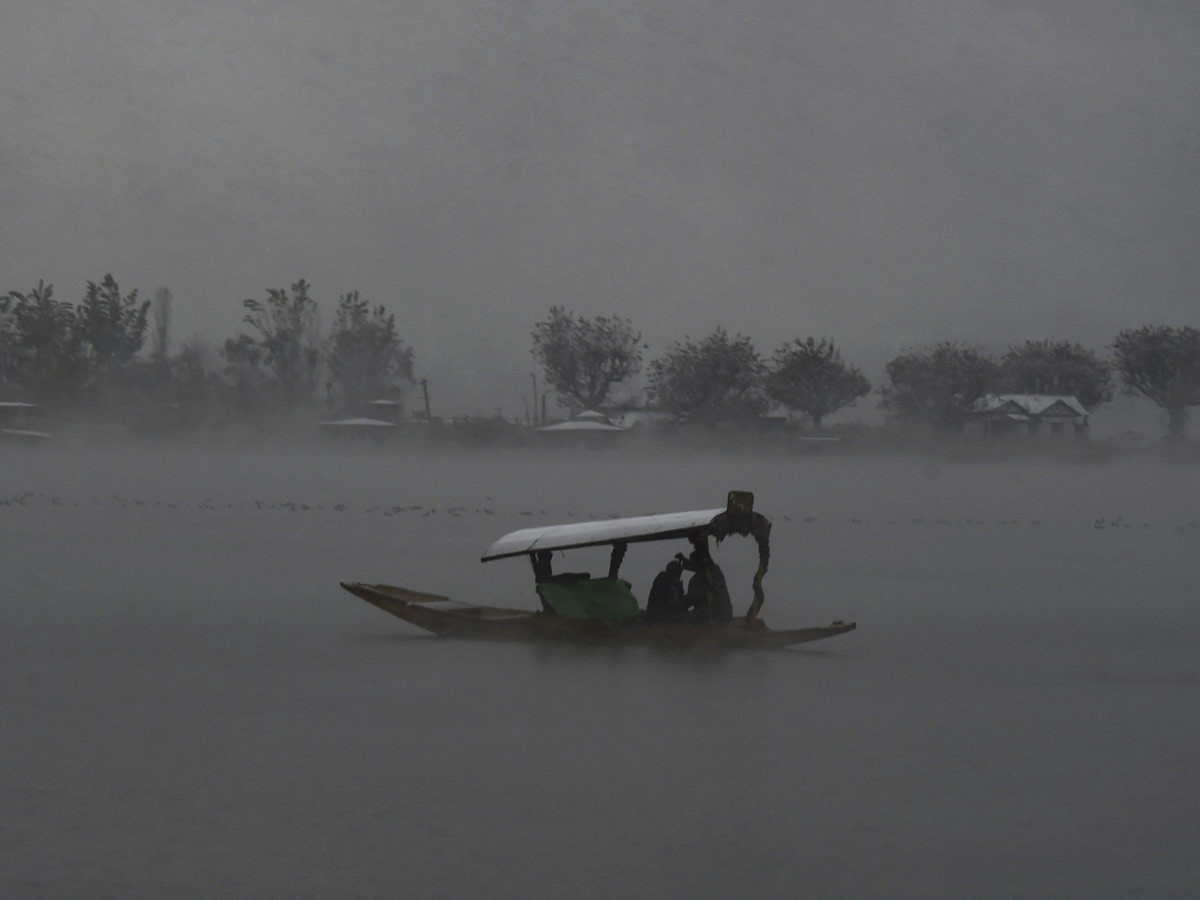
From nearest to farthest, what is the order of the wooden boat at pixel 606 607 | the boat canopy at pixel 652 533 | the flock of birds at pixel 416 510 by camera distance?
the boat canopy at pixel 652 533 → the wooden boat at pixel 606 607 → the flock of birds at pixel 416 510

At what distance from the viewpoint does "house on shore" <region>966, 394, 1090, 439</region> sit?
315ft

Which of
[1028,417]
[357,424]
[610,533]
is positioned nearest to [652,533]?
[610,533]

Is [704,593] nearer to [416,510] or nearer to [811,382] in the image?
[416,510]

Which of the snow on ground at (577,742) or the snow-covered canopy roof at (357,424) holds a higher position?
the snow-covered canopy roof at (357,424)

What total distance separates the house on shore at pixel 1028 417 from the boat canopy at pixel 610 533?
77.9 m

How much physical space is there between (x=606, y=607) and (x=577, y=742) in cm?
436

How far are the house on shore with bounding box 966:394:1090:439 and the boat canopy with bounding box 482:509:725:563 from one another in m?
77.9

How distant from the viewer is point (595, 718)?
1570cm

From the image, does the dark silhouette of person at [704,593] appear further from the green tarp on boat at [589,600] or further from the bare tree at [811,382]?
the bare tree at [811,382]

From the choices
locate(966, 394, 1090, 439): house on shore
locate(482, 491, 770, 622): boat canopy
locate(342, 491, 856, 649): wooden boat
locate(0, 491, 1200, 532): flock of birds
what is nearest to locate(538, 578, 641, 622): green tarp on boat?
locate(342, 491, 856, 649): wooden boat

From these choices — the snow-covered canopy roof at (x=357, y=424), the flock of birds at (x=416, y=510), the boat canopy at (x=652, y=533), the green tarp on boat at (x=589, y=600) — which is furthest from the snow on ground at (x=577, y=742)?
the snow-covered canopy roof at (x=357, y=424)

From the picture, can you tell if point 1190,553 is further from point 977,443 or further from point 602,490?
point 977,443

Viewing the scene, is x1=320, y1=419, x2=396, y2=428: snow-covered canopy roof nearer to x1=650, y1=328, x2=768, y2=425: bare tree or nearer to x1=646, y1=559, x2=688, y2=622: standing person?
x1=650, y1=328, x2=768, y2=425: bare tree

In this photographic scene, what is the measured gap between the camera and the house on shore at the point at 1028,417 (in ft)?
315
